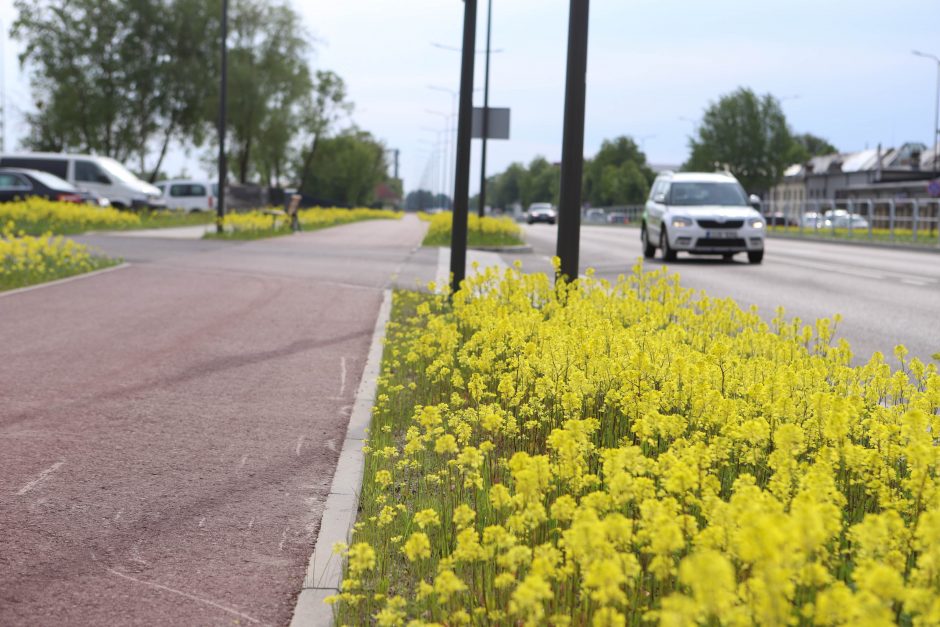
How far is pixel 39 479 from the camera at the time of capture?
18.1 ft

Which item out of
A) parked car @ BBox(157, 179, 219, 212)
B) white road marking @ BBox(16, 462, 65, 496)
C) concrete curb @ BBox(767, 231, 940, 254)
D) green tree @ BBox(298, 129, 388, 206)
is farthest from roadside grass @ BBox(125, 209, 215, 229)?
green tree @ BBox(298, 129, 388, 206)

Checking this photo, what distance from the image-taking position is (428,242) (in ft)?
107

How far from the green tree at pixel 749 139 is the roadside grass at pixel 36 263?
85.0 metres

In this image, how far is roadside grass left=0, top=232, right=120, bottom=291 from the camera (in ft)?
51.2

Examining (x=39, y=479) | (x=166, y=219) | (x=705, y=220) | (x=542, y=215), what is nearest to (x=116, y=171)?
(x=166, y=219)

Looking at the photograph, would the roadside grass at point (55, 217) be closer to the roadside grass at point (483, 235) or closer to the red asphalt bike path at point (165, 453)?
the roadside grass at point (483, 235)

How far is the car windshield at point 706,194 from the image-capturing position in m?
25.2

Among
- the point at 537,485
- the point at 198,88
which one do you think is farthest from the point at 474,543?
the point at 198,88

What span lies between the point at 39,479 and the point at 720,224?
2012 centimetres

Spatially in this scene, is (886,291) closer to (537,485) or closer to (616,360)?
(616,360)

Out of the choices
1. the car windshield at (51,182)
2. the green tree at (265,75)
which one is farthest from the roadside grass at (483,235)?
the green tree at (265,75)

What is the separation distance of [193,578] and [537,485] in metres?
1.53

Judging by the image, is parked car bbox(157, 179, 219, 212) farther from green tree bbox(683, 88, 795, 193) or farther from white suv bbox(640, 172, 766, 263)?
green tree bbox(683, 88, 795, 193)

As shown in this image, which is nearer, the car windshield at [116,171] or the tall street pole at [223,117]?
the tall street pole at [223,117]
